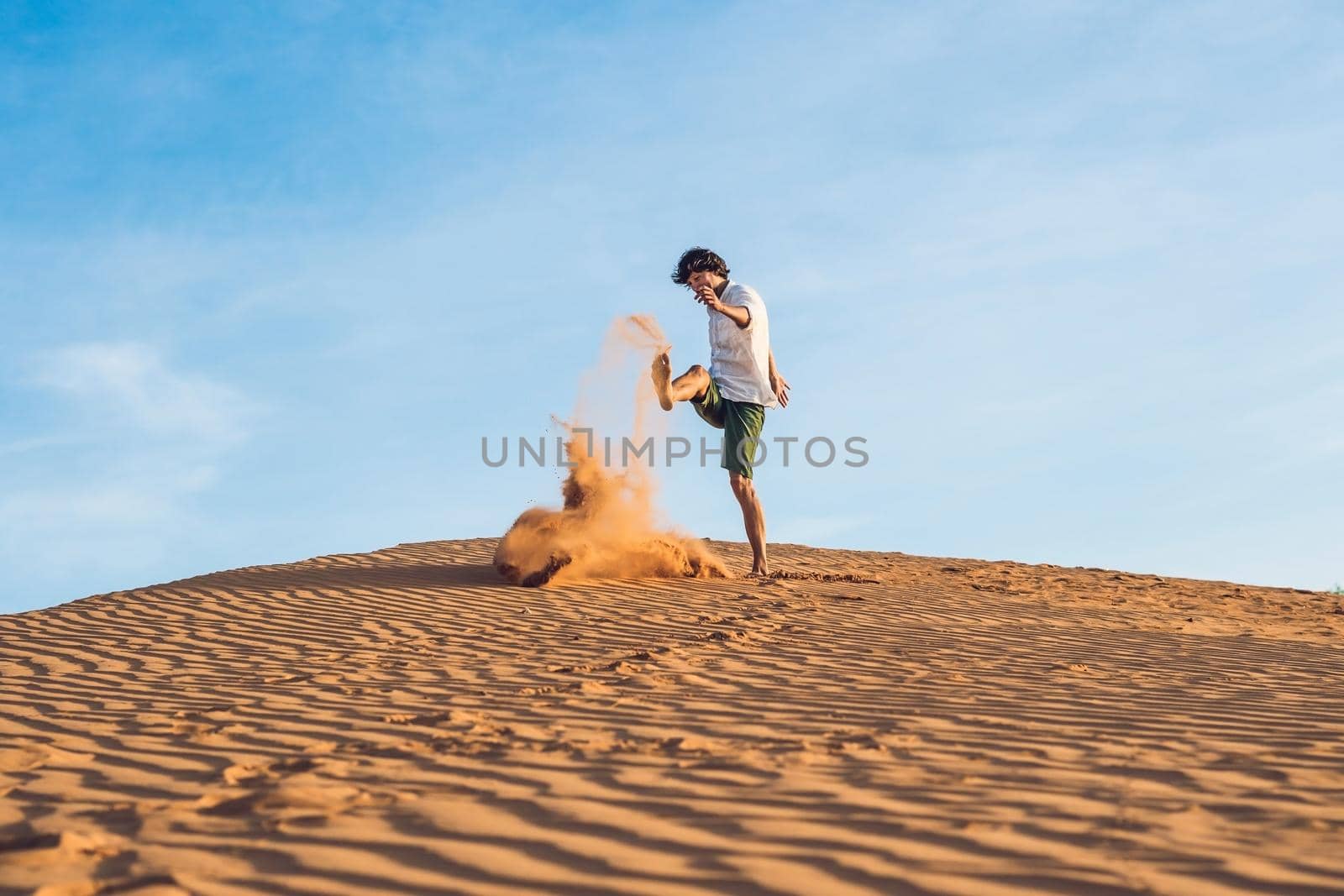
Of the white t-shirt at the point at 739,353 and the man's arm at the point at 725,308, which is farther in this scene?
the white t-shirt at the point at 739,353

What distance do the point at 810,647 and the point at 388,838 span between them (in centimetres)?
375

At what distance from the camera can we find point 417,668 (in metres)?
6.02

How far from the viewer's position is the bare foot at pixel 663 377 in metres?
8.46

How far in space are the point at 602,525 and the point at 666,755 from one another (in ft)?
17.8

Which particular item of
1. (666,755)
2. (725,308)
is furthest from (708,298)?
(666,755)

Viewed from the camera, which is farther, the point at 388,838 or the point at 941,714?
the point at 941,714

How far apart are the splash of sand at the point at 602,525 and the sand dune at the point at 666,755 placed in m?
0.98

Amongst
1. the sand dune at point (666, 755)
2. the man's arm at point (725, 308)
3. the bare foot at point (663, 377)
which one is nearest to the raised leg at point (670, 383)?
the bare foot at point (663, 377)

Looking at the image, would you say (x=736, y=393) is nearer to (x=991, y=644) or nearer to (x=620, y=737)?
(x=991, y=644)

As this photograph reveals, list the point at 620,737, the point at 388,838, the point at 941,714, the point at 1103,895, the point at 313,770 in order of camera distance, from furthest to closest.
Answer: the point at 941,714, the point at 620,737, the point at 313,770, the point at 388,838, the point at 1103,895

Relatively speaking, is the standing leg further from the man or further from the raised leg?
the raised leg

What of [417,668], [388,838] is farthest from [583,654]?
[388,838]

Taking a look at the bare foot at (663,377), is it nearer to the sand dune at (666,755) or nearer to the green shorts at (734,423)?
the green shorts at (734,423)

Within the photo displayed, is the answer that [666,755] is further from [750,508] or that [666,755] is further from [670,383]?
[750,508]
